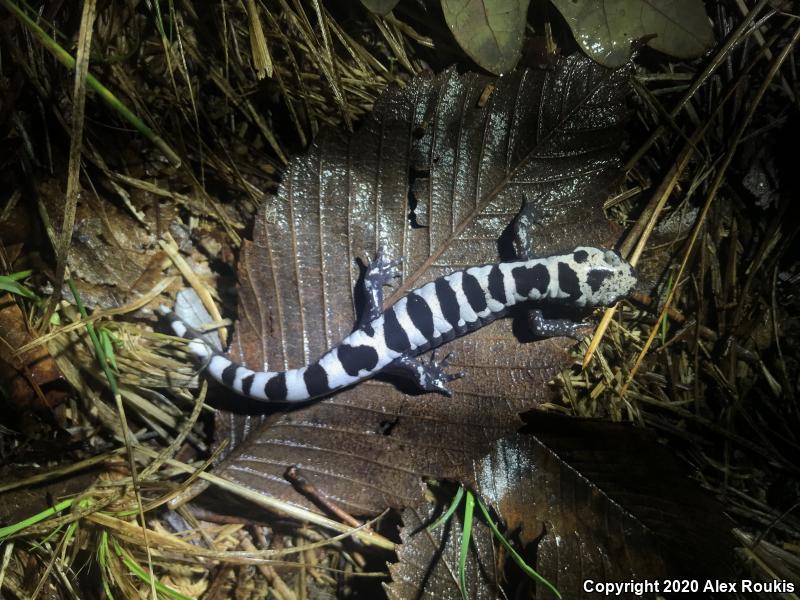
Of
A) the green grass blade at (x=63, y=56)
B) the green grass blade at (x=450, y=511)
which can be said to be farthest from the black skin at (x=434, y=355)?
the green grass blade at (x=63, y=56)

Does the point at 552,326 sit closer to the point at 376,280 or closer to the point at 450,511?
the point at 376,280

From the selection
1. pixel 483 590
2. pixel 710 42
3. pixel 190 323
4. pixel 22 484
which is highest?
pixel 710 42

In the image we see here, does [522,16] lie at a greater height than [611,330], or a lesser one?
greater

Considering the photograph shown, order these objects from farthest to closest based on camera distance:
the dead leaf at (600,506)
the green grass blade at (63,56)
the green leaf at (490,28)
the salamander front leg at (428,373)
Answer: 1. the salamander front leg at (428,373)
2. the green leaf at (490,28)
3. the dead leaf at (600,506)
4. the green grass blade at (63,56)

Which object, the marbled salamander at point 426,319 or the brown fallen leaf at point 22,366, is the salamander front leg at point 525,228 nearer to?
the marbled salamander at point 426,319

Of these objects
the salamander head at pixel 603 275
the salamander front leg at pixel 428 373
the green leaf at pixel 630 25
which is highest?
the green leaf at pixel 630 25

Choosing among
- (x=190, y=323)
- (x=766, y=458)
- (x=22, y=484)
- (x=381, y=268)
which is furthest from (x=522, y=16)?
(x=22, y=484)

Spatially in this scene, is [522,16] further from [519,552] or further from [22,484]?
[22,484]
